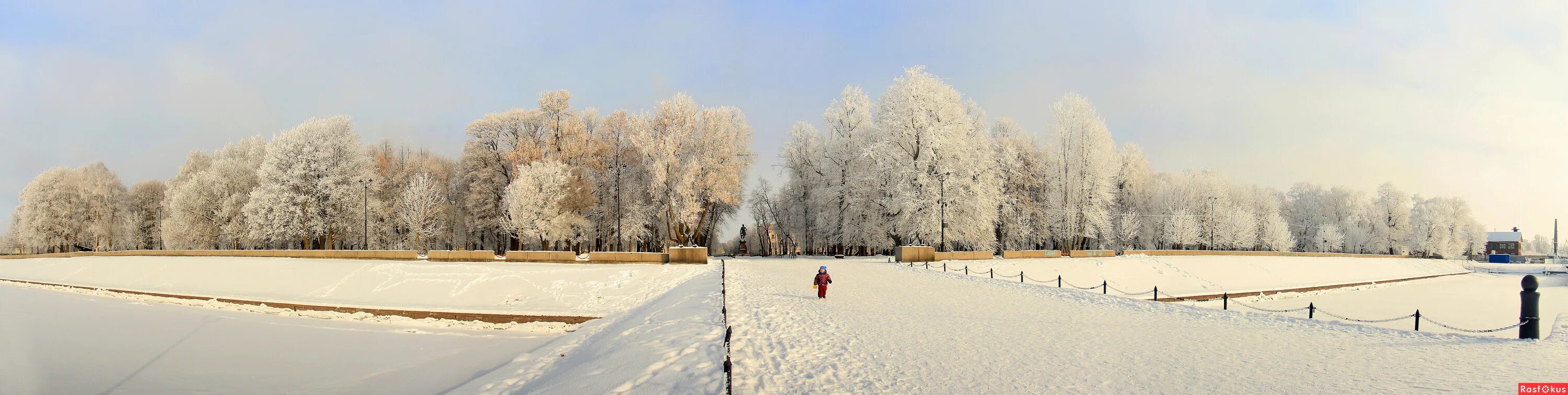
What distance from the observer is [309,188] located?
138ft

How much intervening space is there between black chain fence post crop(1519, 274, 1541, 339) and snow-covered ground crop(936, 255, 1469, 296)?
13.3 m

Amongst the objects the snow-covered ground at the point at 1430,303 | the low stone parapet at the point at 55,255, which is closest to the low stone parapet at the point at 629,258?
the snow-covered ground at the point at 1430,303

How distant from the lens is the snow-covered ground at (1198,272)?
29938mm

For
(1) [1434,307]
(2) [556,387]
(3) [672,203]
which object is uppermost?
(3) [672,203]

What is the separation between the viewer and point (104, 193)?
59.7m

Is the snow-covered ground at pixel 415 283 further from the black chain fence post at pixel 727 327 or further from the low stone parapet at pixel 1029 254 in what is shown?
the low stone parapet at pixel 1029 254

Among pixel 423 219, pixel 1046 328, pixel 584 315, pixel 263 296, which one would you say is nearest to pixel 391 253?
pixel 263 296

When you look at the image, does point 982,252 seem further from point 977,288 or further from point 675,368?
point 675,368

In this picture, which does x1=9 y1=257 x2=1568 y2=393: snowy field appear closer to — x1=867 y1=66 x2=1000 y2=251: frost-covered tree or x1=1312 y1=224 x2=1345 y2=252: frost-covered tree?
x1=867 y1=66 x2=1000 y2=251: frost-covered tree

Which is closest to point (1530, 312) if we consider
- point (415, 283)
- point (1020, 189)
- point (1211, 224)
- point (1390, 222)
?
point (415, 283)

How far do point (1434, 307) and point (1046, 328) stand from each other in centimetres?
3006

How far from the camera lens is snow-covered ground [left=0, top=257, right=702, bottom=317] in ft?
76.4

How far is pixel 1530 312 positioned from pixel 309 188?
52.5 metres

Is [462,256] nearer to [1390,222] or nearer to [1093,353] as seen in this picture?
[1093,353]
